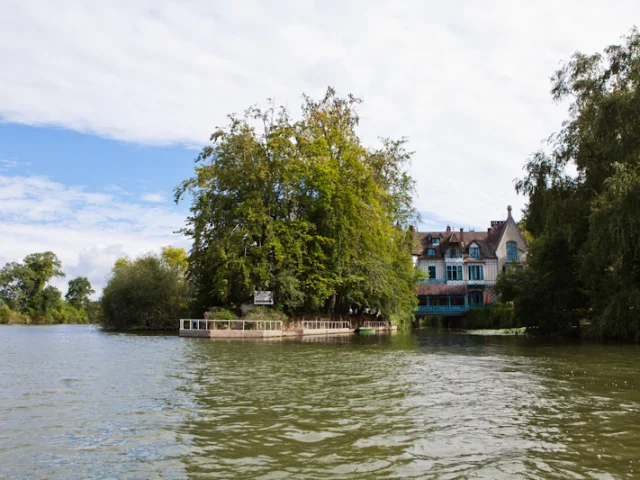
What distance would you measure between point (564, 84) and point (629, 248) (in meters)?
9.16

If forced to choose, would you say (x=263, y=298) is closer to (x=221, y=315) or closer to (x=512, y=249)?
(x=221, y=315)

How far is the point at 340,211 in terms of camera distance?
140 ft

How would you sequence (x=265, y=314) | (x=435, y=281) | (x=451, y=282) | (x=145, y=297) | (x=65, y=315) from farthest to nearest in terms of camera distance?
(x=65, y=315)
(x=435, y=281)
(x=451, y=282)
(x=145, y=297)
(x=265, y=314)

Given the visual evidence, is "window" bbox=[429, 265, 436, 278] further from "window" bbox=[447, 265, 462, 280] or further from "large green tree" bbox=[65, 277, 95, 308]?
"large green tree" bbox=[65, 277, 95, 308]

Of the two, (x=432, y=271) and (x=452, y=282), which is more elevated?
(x=432, y=271)

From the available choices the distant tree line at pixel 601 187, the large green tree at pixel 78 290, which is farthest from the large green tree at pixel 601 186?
the large green tree at pixel 78 290

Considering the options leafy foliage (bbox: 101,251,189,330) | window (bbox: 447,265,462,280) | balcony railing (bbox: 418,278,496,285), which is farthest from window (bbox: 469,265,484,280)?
leafy foliage (bbox: 101,251,189,330)

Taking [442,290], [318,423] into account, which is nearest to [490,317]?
[442,290]

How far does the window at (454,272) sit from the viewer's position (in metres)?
71.4

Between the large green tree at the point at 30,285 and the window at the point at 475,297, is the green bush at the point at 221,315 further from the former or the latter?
the large green tree at the point at 30,285

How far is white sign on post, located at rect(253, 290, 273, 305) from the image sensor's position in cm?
3944

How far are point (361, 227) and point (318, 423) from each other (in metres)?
35.0

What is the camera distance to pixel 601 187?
28031 millimetres

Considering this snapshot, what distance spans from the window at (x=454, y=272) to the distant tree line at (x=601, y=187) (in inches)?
1396
